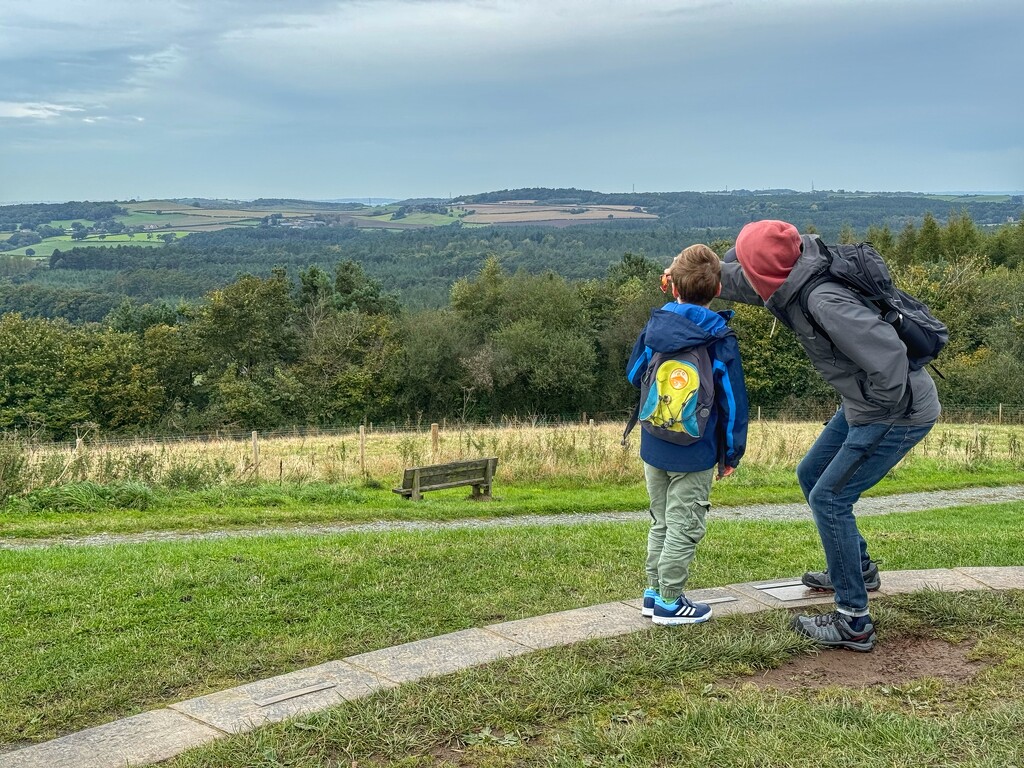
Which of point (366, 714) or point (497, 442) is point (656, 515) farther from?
point (497, 442)

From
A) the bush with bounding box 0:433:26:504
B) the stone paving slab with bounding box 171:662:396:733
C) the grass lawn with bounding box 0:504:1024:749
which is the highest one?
the stone paving slab with bounding box 171:662:396:733

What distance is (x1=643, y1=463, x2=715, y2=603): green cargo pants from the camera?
4785mm

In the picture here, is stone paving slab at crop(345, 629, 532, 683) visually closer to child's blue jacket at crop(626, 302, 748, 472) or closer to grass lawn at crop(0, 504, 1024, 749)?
grass lawn at crop(0, 504, 1024, 749)

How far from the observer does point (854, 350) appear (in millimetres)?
4113

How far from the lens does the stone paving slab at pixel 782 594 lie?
5.27m

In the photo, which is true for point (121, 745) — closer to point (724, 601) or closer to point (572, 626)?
point (572, 626)

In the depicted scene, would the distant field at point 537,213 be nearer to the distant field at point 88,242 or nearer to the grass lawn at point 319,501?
the distant field at point 88,242

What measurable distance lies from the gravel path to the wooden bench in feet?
4.71

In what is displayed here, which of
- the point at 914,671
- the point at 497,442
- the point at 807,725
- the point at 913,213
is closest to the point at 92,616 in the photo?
the point at 807,725

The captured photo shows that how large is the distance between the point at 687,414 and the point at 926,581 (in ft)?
7.27

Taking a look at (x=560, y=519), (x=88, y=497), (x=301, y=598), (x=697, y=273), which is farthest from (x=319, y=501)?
(x=697, y=273)

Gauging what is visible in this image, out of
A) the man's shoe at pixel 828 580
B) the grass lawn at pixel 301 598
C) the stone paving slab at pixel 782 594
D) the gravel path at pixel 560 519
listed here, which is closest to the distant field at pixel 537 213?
the gravel path at pixel 560 519

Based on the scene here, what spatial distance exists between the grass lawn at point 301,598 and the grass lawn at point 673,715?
0.04 metres

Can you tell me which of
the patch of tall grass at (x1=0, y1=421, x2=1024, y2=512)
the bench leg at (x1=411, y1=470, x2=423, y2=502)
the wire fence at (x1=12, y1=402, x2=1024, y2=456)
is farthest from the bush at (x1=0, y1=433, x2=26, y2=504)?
the bench leg at (x1=411, y1=470, x2=423, y2=502)
